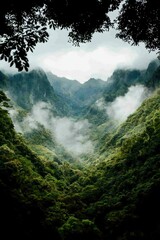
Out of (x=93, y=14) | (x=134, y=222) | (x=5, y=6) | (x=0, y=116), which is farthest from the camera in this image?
(x=0, y=116)

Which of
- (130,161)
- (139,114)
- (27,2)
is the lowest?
(27,2)

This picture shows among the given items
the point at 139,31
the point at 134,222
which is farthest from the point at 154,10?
the point at 134,222

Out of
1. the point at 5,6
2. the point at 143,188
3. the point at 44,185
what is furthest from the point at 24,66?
the point at 44,185

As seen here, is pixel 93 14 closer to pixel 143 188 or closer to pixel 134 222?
pixel 134 222

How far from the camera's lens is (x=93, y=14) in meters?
13.9

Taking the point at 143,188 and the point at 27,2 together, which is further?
the point at 143,188

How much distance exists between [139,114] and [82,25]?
178918mm

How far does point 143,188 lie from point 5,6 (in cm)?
6587

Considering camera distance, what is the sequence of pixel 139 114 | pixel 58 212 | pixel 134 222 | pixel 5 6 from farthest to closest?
pixel 139 114 < pixel 58 212 < pixel 134 222 < pixel 5 6

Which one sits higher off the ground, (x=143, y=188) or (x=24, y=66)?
(x=143, y=188)

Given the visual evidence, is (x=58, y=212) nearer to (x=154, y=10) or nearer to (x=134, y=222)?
(x=134, y=222)

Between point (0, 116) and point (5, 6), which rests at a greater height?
point (0, 116)

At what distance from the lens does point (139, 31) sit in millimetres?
15102

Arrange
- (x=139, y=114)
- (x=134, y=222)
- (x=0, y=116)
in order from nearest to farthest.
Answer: (x=134, y=222) < (x=0, y=116) < (x=139, y=114)
